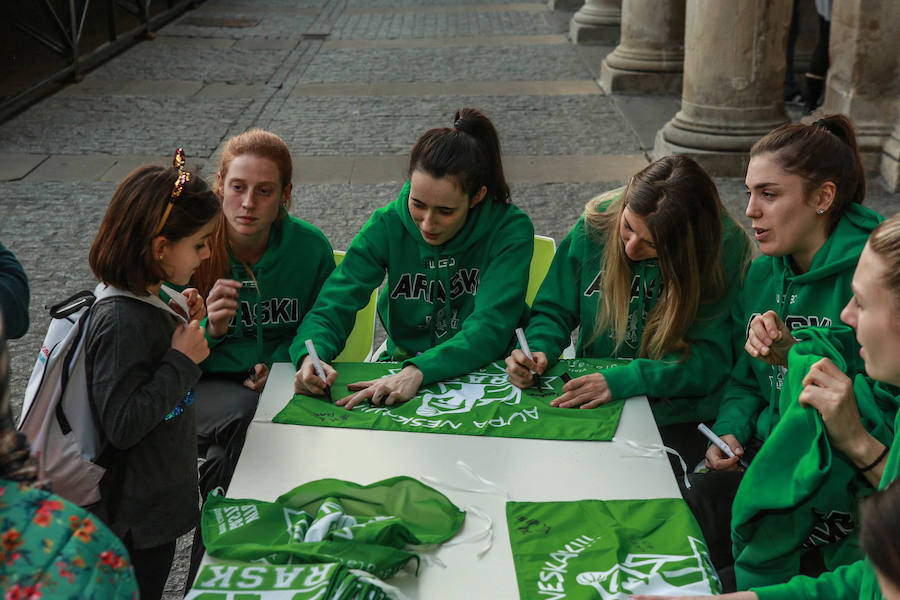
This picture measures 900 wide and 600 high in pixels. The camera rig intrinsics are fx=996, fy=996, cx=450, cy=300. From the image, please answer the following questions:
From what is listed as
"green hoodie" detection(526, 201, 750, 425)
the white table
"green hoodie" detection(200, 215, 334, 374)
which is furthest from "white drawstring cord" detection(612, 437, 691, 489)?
"green hoodie" detection(200, 215, 334, 374)

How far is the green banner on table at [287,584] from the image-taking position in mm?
1725

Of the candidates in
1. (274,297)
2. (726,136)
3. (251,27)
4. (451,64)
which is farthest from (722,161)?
(251,27)

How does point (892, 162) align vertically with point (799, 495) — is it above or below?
below

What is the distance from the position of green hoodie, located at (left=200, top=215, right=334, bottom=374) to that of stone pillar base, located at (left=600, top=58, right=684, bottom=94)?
23.2ft

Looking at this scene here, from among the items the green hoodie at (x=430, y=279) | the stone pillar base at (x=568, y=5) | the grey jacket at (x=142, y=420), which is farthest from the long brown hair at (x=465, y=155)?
the stone pillar base at (x=568, y=5)

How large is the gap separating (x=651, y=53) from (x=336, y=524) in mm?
8625

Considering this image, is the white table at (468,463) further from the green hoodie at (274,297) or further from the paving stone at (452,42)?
the paving stone at (452,42)

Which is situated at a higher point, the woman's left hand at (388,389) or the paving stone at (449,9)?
the woman's left hand at (388,389)

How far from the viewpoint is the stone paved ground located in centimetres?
624

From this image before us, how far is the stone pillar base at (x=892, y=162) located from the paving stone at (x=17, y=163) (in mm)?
5991

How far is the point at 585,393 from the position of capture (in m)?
2.57

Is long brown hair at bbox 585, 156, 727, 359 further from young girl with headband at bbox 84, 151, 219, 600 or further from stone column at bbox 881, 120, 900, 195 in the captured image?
stone column at bbox 881, 120, 900, 195

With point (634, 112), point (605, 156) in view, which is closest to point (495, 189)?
point (605, 156)

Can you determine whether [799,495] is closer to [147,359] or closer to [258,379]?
[147,359]
